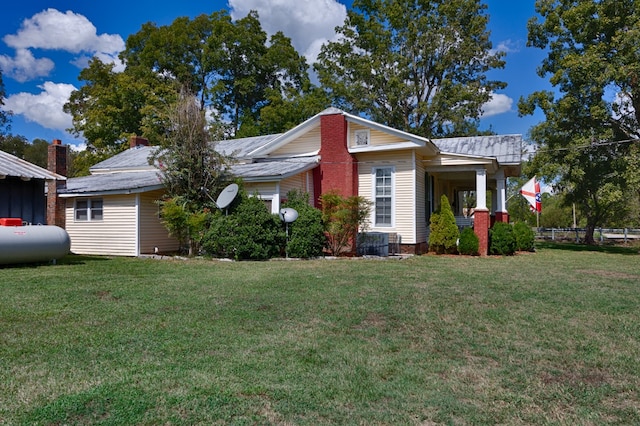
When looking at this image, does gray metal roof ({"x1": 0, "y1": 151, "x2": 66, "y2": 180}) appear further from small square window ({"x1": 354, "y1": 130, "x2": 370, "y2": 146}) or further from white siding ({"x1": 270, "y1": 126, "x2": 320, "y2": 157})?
small square window ({"x1": 354, "y1": 130, "x2": 370, "y2": 146})

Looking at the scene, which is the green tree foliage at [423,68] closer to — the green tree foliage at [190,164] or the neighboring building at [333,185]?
the neighboring building at [333,185]

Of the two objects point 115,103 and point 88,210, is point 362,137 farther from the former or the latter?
point 115,103

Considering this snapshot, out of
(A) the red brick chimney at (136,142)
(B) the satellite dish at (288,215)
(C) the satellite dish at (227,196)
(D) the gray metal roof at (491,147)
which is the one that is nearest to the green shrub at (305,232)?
(B) the satellite dish at (288,215)

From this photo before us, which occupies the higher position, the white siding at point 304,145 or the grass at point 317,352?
the white siding at point 304,145

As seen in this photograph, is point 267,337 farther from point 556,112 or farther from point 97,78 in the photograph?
point 97,78

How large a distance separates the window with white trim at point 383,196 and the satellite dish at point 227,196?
5363 millimetres

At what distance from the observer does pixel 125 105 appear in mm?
32031

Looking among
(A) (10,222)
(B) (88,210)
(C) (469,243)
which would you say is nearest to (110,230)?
(B) (88,210)

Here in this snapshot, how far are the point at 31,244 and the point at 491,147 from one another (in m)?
18.0

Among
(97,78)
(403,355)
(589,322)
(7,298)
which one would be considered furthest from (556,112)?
(97,78)

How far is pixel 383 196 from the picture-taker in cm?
1645

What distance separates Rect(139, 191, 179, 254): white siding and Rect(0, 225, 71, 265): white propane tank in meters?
3.17

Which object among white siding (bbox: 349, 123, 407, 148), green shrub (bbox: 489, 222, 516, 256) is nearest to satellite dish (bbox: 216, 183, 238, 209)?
white siding (bbox: 349, 123, 407, 148)

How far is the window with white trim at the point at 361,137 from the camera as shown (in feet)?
54.6
